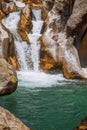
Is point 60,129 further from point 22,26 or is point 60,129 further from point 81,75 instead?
point 22,26

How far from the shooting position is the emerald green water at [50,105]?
15.0m

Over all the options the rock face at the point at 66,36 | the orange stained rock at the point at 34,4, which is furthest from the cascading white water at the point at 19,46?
the orange stained rock at the point at 34,4

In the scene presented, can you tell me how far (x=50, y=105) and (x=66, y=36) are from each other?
1355 cm

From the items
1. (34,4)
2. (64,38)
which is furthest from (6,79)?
(34,4)

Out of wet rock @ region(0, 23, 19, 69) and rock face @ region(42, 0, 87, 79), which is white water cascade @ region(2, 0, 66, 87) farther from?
rock face @ region(42, 0, 87, 79)

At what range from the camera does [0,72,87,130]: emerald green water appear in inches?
590

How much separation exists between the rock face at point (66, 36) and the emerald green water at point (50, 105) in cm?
371

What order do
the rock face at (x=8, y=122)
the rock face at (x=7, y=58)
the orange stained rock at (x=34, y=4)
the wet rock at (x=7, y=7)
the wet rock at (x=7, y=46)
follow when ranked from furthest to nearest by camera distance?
1. the orange stained rock at (x=34, y=4)
2. the wet rock at (x=7, y=7)
3. the wet rock at (x=7, y=46)
4. the rock face at (x=7, y=58)
5. the rock face at (x=8, y=122)

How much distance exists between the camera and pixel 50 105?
59.6 feet

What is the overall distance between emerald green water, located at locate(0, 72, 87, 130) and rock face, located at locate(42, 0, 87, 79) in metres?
3.71

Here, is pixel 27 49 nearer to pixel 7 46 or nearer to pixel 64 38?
pixel 7 46

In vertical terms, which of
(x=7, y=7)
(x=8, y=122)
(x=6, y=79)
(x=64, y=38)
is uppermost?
(x=8, y=122)

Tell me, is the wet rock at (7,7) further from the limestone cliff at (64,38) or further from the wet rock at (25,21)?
the limestone cliff at (64,38)

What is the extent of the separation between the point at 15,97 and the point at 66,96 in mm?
3074
